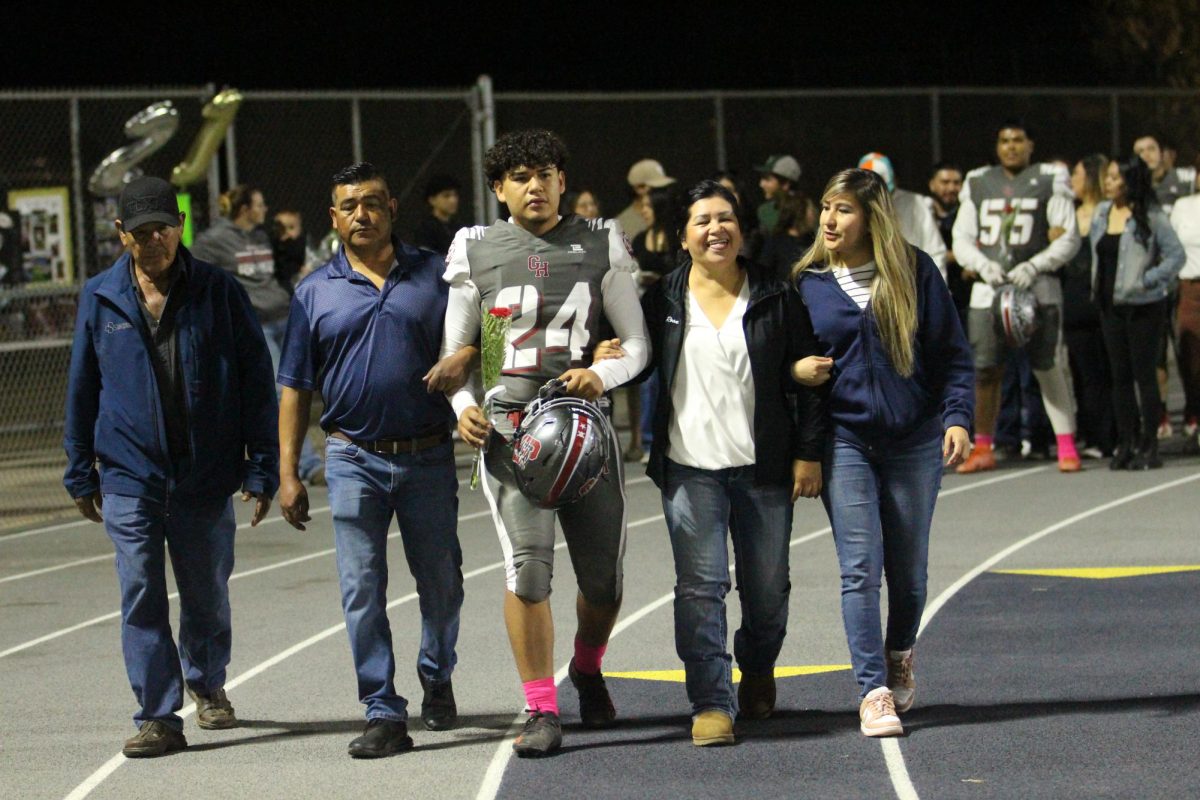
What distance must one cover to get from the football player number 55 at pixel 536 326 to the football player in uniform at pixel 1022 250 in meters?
6.97

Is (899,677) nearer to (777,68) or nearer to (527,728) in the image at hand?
(527,728)

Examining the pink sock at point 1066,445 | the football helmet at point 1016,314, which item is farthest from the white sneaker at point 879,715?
the pink sock at point 1066,445

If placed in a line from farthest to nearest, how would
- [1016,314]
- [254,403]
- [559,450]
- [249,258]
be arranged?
[249,258] → [1016,314] → [254,403] → [559,450]

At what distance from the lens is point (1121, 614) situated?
8.63m

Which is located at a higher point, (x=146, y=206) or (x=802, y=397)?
(x=146, y=206)

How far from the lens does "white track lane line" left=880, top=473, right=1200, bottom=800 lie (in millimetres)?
6047

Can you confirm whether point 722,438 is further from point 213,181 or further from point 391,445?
point 213,181

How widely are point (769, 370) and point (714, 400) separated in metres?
0.21

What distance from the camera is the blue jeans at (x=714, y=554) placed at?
21.6ft

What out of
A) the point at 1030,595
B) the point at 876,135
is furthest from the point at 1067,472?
the point at 876,135

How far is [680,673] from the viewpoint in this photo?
25.4 feet

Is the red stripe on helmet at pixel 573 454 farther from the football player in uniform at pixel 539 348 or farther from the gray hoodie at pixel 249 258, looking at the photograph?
the gray hoodie at pixel 249 258

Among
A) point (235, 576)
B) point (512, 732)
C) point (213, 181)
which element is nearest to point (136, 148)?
point (213, 181)

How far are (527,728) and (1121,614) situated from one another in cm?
327
